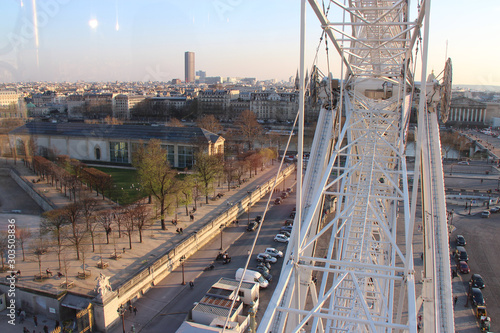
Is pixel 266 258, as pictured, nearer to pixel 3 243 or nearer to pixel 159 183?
pixel 159 183

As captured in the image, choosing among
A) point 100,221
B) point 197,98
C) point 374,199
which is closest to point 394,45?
point 374,199

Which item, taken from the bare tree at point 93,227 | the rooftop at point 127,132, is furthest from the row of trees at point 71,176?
the rooftop at point 127,132

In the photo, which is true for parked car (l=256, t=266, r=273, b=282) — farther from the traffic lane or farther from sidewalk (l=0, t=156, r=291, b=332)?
the traffic lane

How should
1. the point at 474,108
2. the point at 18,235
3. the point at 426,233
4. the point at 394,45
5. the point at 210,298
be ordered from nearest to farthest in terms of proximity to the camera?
the point at 426,233 < the point at 394,45 < the point at 210,298 < the point at 18,235 < the point at 474,108

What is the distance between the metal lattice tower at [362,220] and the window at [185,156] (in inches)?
411

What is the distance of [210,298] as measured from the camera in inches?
236

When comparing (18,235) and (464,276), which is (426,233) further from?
(18,235)

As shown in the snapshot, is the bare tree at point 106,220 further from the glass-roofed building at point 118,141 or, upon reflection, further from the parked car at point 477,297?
the glass-roofed building at point 118,141

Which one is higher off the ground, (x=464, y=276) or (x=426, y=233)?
(x=426, y=233)

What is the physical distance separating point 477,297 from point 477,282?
24.0 inches

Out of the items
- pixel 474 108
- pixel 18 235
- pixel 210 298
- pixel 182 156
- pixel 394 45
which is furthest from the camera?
pixel 474 108

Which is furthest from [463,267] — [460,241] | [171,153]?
[171,153]

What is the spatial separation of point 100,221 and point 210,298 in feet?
12.1

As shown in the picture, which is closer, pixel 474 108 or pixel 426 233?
pixel 426 233
